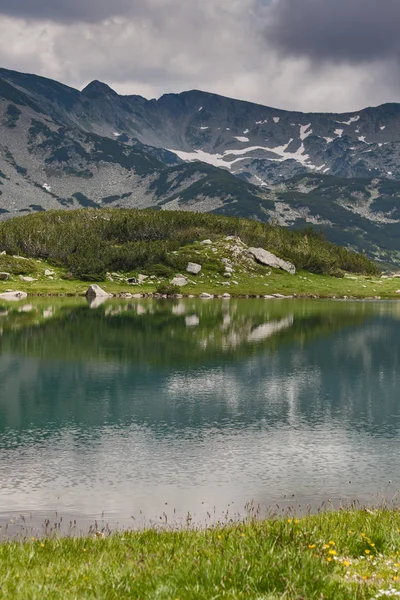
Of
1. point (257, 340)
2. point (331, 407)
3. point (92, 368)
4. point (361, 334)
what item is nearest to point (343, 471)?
point (331, 407)

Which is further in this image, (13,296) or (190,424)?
(13,296)

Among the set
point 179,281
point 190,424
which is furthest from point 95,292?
point 190,424

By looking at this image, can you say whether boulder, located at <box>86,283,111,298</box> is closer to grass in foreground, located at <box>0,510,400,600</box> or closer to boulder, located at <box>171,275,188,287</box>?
boulder, located at <box>171,275,188,287</box>

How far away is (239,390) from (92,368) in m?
18.2

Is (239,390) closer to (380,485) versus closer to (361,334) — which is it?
(380,485)

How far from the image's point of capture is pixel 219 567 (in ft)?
34.8

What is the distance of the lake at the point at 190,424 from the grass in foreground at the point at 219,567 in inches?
334

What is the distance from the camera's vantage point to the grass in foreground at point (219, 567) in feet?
32.1

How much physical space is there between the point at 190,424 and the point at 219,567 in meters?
29.4

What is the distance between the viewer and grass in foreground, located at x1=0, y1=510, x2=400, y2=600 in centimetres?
977

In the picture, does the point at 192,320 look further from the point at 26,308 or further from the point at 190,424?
the point at 190,424

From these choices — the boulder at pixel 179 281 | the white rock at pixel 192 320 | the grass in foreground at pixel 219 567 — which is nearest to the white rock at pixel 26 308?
the white rock at pixel 192 320

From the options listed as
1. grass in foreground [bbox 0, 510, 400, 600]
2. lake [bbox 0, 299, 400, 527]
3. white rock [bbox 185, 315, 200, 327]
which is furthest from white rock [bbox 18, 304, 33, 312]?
grass in foreground [bbox 0, 510, 400, 600]

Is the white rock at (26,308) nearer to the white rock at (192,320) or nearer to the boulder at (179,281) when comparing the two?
the white rock at (192,320)
